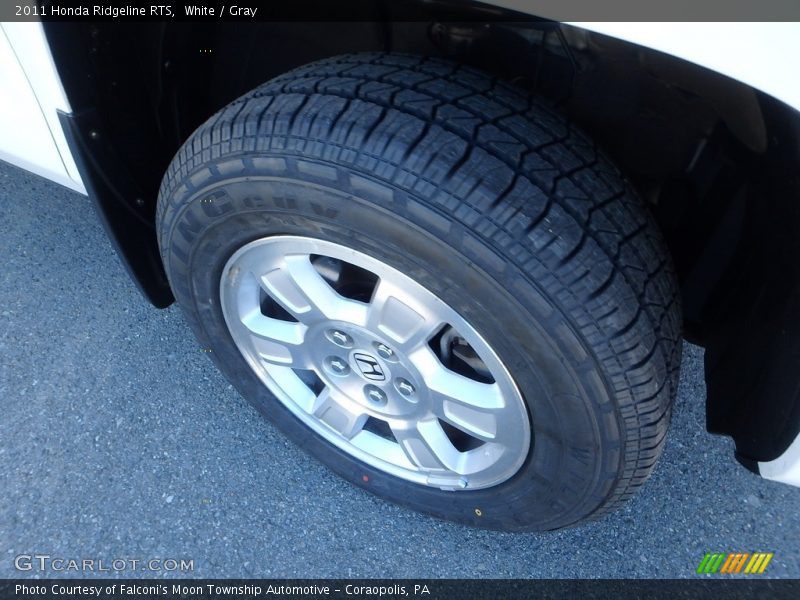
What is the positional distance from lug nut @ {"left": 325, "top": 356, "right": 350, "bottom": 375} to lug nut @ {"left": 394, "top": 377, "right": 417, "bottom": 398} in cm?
12

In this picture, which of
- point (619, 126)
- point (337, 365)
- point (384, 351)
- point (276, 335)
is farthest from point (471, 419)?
point (619, 126)

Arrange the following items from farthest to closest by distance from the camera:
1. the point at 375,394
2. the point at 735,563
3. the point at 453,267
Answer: the point at 735,563 → the point at 375,394 → the point at 453,267

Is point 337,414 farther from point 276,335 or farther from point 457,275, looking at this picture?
point 457,275

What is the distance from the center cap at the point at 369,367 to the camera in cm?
130

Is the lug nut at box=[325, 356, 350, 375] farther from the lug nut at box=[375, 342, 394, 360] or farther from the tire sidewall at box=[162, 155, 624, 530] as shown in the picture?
the tire sidewall at box=[162, 155, 624, 530]

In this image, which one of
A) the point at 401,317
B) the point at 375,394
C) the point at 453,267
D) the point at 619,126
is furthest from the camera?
the point at 375,394

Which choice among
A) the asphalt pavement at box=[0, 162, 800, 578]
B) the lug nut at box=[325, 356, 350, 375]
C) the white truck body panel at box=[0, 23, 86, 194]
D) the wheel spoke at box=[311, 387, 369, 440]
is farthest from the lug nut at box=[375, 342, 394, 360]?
the white truck body panel at box=[0, 23, 86, 194]

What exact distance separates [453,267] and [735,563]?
1085 millimetres

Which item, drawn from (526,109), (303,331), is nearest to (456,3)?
(526,109)

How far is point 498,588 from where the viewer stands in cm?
144

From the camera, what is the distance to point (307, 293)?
125 centimetres

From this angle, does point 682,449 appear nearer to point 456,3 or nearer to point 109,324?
point 456,3

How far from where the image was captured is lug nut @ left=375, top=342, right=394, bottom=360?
1.24 metres

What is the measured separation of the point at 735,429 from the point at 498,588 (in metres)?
0.62
